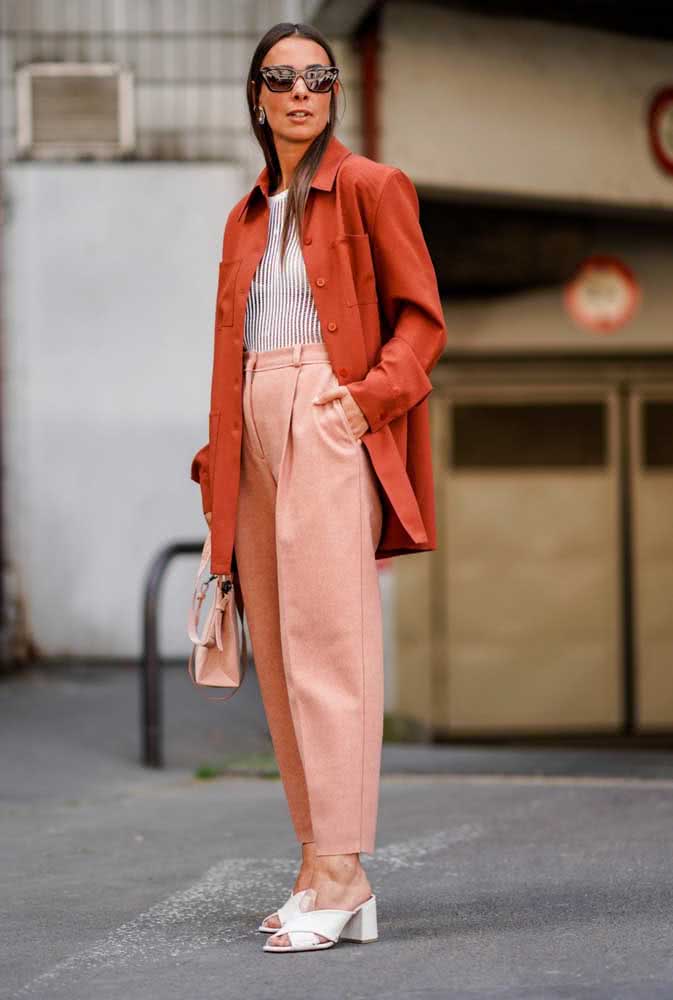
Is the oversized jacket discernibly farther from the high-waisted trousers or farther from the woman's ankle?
the woman's ankle

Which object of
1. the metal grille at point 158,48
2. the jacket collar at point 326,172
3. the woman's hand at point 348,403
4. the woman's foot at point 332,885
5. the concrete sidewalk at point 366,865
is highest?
the metal grille at point 158,48

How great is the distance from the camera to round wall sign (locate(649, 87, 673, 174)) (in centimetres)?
1002

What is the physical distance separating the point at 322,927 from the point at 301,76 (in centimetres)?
188

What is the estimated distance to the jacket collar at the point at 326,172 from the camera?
3.88 m

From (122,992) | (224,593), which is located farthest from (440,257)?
(122,992)

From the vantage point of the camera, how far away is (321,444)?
380 centimetres

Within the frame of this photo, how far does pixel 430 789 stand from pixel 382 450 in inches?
111

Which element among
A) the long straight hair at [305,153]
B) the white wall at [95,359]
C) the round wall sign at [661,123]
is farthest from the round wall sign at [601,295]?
the long straight hair at [305,153]

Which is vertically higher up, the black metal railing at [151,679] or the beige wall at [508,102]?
the beige wall at [508,102]

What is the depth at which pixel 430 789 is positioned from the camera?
21.0 feet

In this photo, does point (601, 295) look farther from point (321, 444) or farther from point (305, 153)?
point (321, 444)

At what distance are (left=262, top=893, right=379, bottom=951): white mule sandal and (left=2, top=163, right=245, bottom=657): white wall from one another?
6123mm

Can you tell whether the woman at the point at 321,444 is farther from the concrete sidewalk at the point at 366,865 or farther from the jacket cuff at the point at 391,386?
the concrete sidewalk at the point at 366,865

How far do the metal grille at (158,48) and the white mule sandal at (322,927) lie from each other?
22.2 ft
